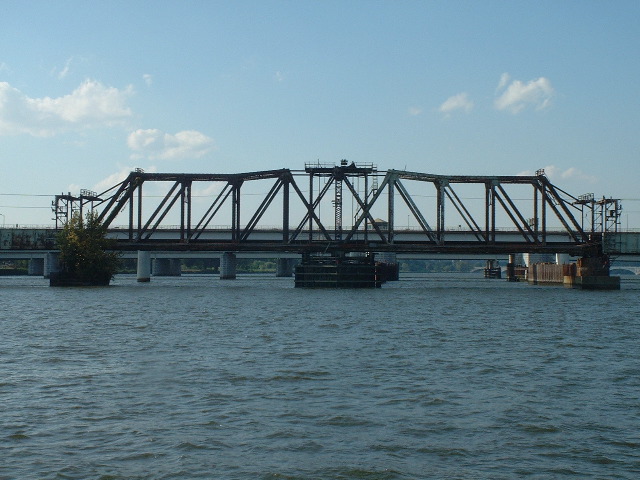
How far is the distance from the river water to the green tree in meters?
75.5

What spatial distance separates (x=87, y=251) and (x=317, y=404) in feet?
335

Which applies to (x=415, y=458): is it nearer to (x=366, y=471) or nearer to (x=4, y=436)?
(x=366, y=471)

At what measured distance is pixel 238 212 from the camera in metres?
119

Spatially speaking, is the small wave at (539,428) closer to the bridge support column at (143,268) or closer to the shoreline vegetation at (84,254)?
the shoreline vegetation at (84,254)

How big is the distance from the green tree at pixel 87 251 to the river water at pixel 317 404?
75533mm

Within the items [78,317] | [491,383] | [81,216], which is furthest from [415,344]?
[81,216]

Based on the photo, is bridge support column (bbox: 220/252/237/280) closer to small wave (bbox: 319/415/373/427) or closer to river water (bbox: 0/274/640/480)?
river water (bbox: 0/274/640/480)

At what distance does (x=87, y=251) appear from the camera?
117812mm

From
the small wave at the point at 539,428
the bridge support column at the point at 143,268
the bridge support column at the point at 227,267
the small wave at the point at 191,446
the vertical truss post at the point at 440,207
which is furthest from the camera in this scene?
the bridge support column at the point at 227,267

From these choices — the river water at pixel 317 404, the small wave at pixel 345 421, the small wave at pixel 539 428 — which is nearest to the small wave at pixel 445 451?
the river water at pixel 317 404

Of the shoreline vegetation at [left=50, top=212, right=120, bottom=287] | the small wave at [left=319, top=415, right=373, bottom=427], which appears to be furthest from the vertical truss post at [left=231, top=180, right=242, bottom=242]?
the small wave at [left=319, top=415, right=373, bottom=427]

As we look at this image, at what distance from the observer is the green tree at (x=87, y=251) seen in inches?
4634

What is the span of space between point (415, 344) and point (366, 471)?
74.2 feet

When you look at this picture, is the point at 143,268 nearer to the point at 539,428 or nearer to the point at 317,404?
the point at 317,404
